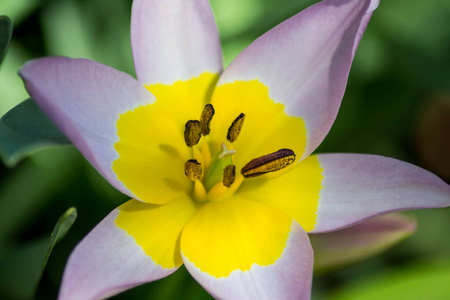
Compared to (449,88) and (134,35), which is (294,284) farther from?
(449,88)

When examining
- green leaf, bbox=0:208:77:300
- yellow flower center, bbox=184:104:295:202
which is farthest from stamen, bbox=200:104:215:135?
green leaf, bbox=0:208:77:300

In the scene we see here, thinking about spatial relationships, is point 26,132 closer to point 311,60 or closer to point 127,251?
point 127,251

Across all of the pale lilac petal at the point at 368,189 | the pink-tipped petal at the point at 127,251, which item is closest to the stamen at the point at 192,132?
the pink-tipped petal at the point at 127,251

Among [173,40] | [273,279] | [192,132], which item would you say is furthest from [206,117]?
[273,279]

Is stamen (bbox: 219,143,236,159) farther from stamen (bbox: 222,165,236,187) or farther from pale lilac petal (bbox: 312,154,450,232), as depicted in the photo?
pale lilac petal (bbox: 312,154,450,232)

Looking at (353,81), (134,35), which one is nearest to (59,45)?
(134,35)
